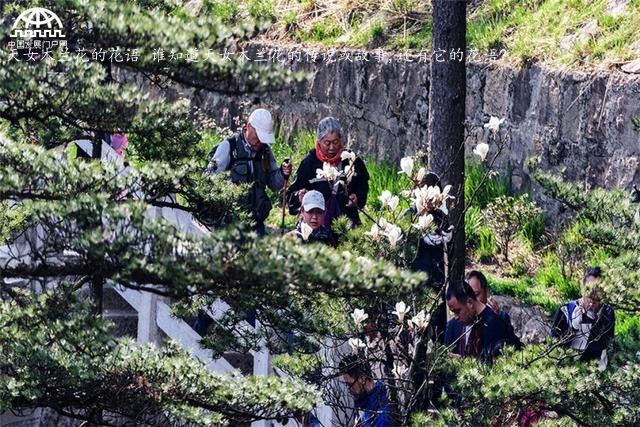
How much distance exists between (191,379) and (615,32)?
6655 mm

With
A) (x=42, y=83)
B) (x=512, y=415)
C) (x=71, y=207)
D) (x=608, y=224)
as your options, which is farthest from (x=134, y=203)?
(x=608, y=224)

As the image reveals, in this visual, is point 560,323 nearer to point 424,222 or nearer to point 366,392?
point 366,392

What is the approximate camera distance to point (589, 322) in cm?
950

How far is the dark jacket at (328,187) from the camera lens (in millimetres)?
10797

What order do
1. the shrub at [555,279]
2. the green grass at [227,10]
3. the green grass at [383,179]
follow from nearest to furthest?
1. the shrub at [555,279]
2. the green grass at [383,179]
3. the green grass at [227,10]

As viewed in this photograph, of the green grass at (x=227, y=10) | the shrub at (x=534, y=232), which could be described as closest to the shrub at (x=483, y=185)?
the shrub at (x=534, y=232)

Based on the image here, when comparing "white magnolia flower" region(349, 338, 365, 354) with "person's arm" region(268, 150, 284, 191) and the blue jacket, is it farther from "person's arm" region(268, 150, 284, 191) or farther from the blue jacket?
"person's arm" region(268, 150, 284, 191)

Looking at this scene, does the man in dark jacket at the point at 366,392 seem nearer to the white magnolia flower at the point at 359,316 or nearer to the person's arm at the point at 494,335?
the white magnolia flower at the point at 359,316

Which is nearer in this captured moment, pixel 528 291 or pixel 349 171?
pixel 349 171

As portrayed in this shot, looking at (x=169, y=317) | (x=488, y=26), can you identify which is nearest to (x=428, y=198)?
(x=169, y=317)

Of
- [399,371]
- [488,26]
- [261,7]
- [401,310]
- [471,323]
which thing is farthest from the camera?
[261,7]

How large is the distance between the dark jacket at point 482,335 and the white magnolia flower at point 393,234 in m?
1.32

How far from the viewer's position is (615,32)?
42.1ft

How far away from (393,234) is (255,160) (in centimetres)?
294
